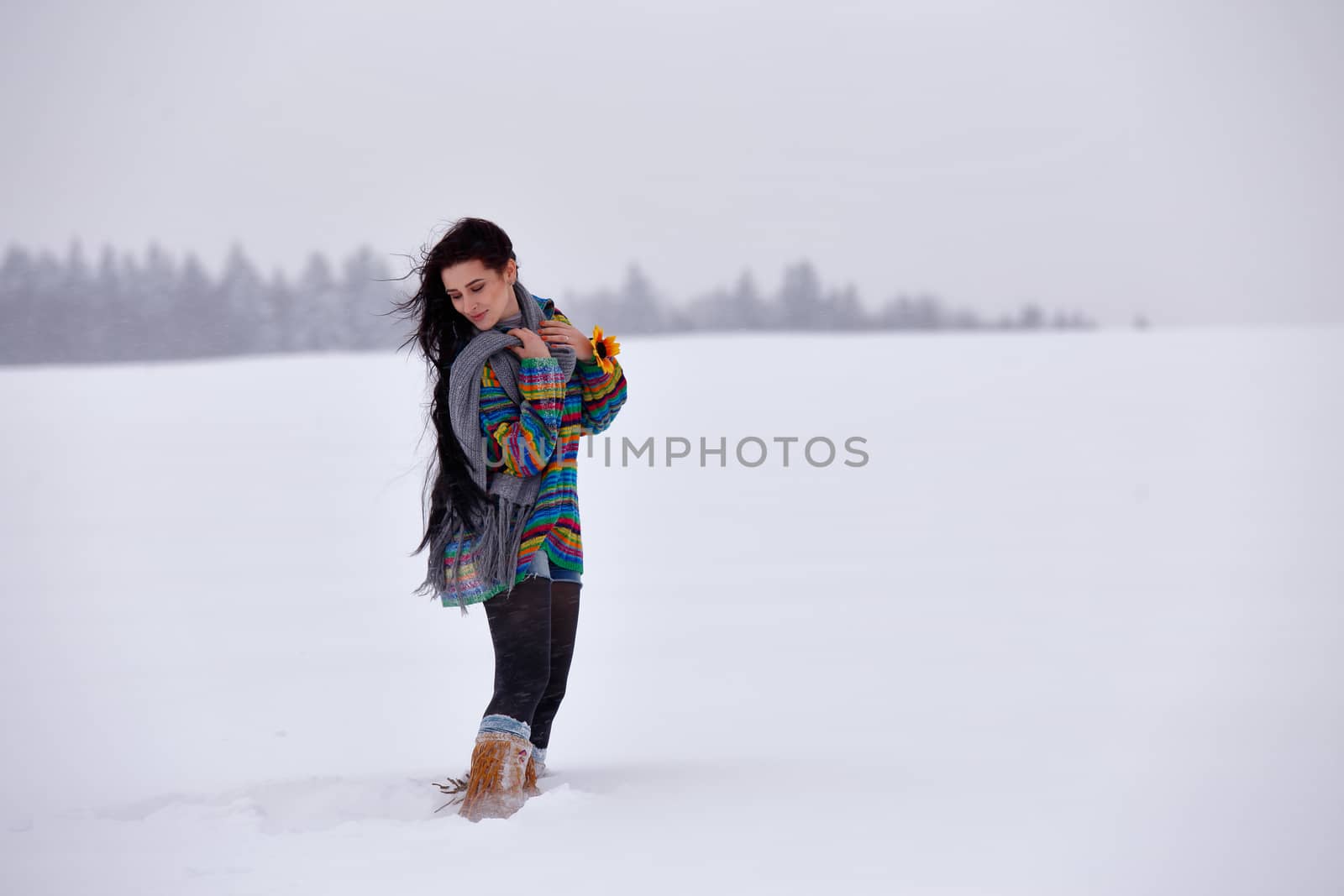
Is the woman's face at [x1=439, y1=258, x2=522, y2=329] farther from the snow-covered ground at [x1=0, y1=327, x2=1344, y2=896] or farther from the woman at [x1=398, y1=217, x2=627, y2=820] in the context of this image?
the snow-covered ground at [x1=0, y1=327, x2=1344, y2=896]

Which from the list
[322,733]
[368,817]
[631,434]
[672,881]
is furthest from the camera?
[631,434]

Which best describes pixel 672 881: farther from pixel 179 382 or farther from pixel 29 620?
pixel 179 382

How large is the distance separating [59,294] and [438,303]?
8.81 metres

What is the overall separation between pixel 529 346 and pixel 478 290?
153mm

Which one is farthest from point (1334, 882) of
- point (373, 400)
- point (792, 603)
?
point (373, 400)

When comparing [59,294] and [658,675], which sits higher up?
[59,294]

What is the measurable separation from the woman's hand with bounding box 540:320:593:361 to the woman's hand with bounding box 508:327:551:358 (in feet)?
0.23

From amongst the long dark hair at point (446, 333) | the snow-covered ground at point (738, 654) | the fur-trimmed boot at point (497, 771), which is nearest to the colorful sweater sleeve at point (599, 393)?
the long dark hair at point (446, 333)

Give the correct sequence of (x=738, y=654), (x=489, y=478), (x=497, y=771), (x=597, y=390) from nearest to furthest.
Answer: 1. (x=497, y=771)
2. (x=489, y=478)
3. (x=597, y=390)
4. (x=738, y=654)

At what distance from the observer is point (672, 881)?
1.92m

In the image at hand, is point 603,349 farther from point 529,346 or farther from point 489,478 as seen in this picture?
point 489,478

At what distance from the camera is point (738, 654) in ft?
12.3

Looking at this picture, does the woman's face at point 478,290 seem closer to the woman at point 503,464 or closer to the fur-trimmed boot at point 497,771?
the woman at point 503,464

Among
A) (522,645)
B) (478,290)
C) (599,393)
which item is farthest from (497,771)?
(478,290)
